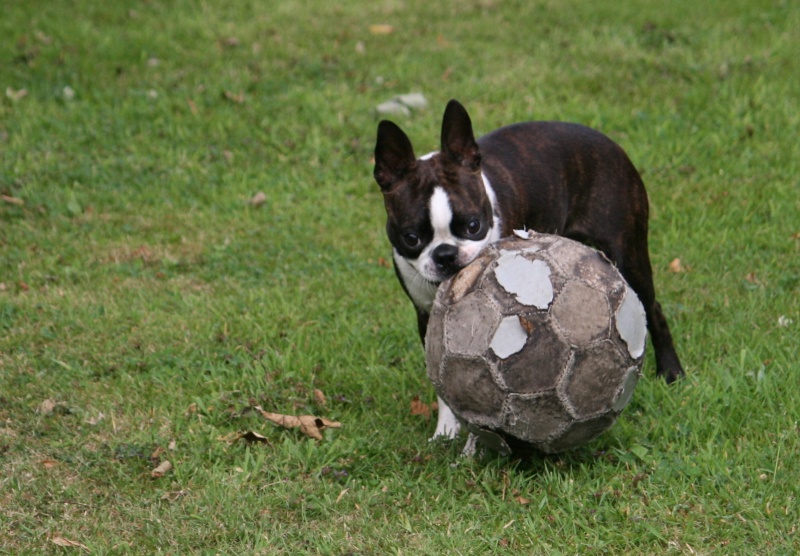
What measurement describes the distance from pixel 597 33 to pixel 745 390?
6.44m

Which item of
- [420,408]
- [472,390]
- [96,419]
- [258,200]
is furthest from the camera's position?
[258,200]

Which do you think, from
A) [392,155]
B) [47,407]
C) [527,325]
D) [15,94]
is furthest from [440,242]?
[15,94]

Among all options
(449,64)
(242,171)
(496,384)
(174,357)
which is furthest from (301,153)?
(496,384)

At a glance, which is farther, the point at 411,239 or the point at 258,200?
the point at 258,200

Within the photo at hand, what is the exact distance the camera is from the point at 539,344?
3.92 m

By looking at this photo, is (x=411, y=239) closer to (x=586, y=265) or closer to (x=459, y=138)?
(x=459, y=138)

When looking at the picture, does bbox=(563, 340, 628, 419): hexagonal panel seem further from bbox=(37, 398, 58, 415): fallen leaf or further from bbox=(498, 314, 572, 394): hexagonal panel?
bbox=(37, 398, 58, 415): fallen leaf

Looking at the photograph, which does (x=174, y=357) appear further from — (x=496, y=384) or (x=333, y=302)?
(x=496, y=384)

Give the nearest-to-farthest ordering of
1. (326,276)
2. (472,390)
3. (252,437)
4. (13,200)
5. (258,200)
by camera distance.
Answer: (472,390)
(252,437)
(326,276)
(13,200)
(258,200)

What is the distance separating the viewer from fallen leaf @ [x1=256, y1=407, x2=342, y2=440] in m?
4.80

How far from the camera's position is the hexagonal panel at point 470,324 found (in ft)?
13.0

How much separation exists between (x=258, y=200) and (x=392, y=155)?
3299 millimetres

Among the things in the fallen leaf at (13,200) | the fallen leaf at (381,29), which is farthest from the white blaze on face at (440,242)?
the fallen leaf at (381,29)

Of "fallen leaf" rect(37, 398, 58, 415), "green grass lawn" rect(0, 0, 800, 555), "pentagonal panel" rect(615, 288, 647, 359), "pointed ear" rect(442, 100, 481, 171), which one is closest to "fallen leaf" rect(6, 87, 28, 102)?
"green grass lawn" rect(0, 0, 800, 555)
